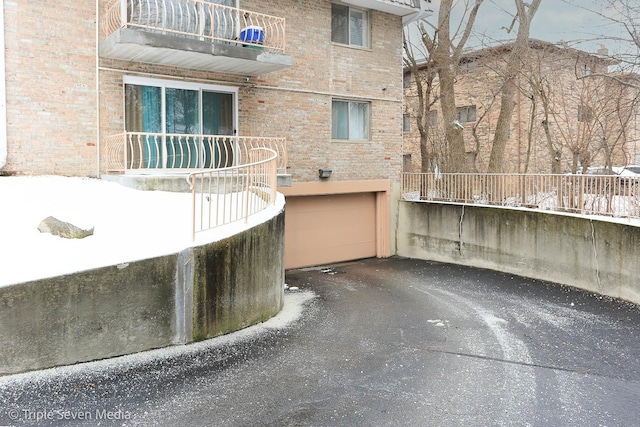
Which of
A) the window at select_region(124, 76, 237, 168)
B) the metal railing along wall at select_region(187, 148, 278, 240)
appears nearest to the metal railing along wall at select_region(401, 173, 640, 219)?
the window at select_region(124, 76, 237, 168)

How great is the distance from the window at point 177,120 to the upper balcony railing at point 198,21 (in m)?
1.16

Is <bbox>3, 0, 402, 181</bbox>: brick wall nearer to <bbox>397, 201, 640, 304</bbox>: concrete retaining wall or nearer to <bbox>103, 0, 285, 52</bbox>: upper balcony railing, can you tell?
<bbox>103, 0, 285, 52</bbox>: upper balcony railing

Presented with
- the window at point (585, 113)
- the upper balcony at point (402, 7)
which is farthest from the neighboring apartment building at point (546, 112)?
the upper balcony at point (402, 7)

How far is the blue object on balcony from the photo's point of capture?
414 inches

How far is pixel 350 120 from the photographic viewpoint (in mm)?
13633

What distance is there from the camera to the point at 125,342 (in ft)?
18.0

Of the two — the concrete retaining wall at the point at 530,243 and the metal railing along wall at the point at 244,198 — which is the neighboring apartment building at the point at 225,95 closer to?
the concrete retaining wall at the point at 530,243

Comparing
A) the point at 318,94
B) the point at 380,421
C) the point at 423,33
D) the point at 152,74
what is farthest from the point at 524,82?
the point at 380,421

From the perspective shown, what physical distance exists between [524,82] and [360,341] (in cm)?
1477

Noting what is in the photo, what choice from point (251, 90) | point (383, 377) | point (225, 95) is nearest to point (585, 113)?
point (251, 90)

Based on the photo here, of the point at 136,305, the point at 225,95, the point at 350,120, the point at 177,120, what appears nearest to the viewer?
the point at 136,305

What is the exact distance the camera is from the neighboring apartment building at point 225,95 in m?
9.24

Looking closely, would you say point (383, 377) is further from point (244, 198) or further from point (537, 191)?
point (537, 191)

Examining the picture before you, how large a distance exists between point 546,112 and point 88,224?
42.8 feet
